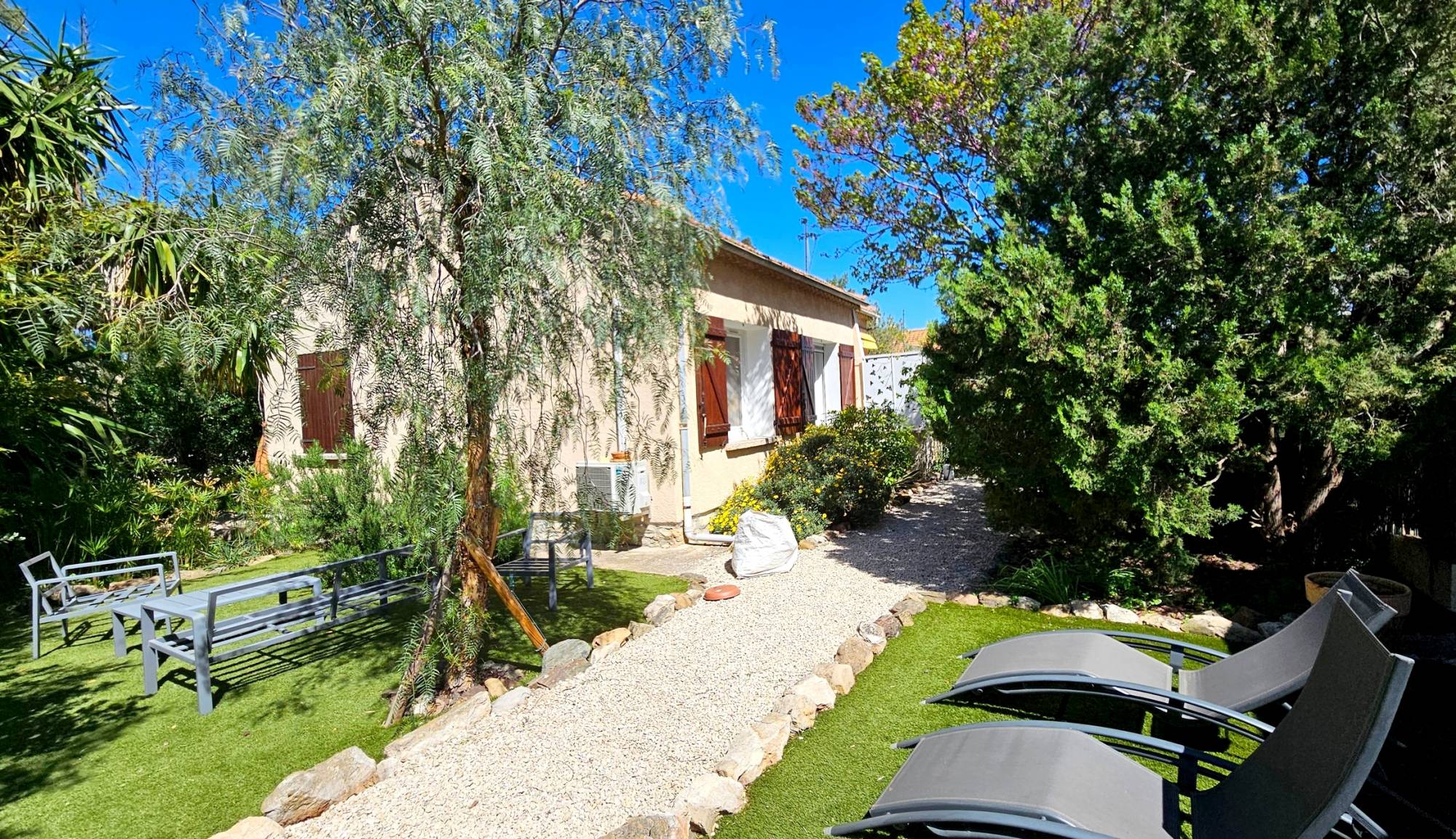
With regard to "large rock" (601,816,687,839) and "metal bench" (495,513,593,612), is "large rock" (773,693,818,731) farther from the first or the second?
"metal bench" (495,513,593,612)

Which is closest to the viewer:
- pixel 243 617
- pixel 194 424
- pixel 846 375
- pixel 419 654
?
pixel 419 654

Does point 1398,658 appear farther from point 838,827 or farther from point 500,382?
point 500,382

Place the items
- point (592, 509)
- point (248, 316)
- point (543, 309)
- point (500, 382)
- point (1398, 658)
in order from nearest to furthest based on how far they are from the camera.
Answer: point (1398, 658) → point (248, 316) → point (500, 382) → point (543, 309) → point (592, 509)

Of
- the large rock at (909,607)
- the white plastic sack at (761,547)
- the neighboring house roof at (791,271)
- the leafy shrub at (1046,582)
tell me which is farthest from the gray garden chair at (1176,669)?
the neighboring house roof at (791,271)

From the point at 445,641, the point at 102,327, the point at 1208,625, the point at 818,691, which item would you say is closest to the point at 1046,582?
the point at 1208,625

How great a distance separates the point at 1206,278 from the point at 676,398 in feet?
14.2

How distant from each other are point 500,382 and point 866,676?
10.3 feet

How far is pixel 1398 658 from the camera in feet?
6.07

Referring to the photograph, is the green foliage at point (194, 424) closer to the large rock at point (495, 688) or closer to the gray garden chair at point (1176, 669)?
the large rock at point (495, 688)

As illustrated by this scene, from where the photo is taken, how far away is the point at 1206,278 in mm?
5211

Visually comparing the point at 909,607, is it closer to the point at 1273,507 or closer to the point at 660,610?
the point at 660,610

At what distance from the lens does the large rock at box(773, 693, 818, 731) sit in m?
3.88

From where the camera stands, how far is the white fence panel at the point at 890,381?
584 inches

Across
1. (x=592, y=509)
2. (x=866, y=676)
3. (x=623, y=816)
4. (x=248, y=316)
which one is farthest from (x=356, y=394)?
(x=866, y=676)
